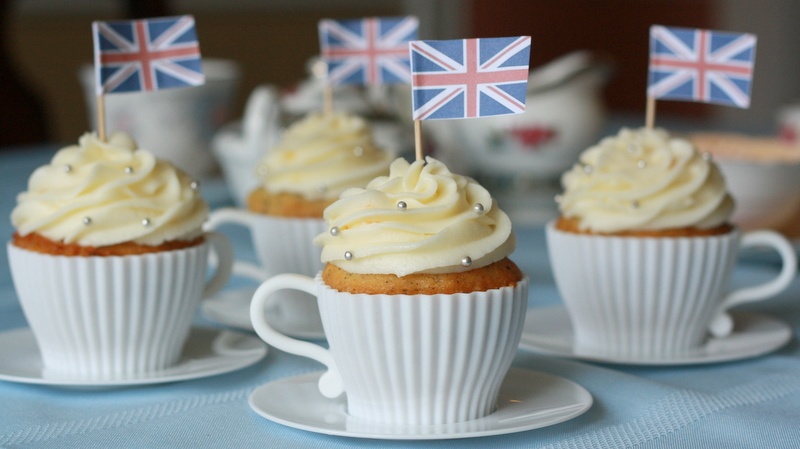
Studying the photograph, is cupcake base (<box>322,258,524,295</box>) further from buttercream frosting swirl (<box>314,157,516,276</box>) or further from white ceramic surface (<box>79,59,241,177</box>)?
white ceramic surface (<box>79,59,241,177</box>)

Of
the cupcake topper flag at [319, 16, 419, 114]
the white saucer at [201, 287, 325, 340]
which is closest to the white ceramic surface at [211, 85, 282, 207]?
the cupcake topper flag at [319, 16, 419, 114]

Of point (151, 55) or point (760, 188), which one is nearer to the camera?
point (151, 55)

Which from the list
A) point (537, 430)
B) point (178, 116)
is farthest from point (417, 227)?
point (178, 116)

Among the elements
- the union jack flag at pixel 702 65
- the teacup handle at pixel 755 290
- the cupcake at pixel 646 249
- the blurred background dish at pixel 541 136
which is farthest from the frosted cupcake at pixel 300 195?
the blurred background dish at pixel 541 136

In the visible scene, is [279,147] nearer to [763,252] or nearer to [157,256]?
[157,256]

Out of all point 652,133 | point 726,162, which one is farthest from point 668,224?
point 726,162

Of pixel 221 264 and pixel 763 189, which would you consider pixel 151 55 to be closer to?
pixel 221 264
